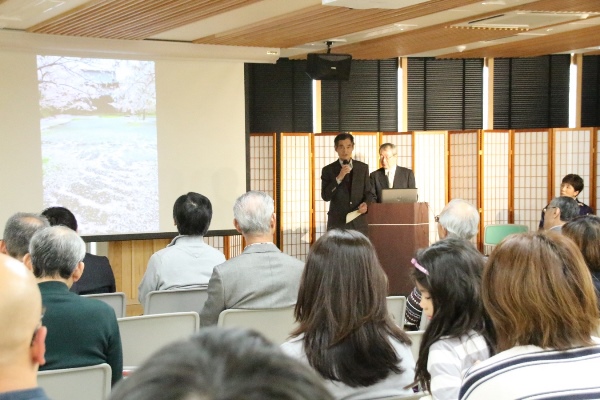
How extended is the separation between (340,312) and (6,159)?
18.8ft

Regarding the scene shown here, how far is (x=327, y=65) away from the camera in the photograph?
826 centimetres

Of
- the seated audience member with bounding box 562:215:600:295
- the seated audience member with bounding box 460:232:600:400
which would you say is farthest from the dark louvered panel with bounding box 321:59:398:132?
the seated audience member with bounding box 460:232:600:400

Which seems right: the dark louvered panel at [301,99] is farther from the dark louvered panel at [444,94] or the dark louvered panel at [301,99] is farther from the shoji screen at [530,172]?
the shoji screen at [530,172]

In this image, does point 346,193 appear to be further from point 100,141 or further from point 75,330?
point 75,330

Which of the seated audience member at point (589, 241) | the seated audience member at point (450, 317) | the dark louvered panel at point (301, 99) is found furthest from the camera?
the dark louvered panel at point (301, 99)

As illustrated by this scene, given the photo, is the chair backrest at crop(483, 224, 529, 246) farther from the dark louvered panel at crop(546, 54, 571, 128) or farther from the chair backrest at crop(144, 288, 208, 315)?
the chair backrest at crop(144, 288, 208, 315)

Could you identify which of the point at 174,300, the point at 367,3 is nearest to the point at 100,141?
the point at 367,3

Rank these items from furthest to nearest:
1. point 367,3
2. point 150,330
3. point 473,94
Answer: point 473,94, point 367,3, point 150,330

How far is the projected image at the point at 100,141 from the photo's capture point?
24.9 ft

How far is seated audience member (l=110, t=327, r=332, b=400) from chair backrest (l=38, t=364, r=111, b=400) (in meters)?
1.97

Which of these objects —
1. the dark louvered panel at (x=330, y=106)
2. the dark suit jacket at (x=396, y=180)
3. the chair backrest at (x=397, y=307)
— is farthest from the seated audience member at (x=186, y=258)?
the dark louvered panel at (x=330, y=106)

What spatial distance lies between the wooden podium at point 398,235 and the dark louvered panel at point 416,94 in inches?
101

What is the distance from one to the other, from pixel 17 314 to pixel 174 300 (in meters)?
2.58

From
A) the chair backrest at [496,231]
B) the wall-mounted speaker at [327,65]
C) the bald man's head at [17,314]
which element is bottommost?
the chair backrest at [496,231]
